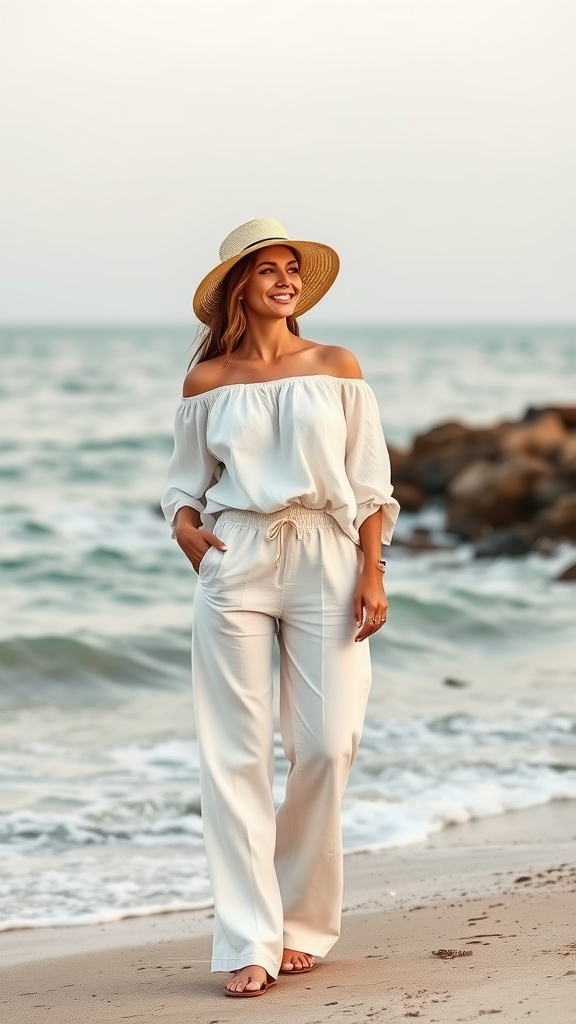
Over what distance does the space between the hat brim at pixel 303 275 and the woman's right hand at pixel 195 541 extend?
0.52m

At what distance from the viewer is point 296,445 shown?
3250mm

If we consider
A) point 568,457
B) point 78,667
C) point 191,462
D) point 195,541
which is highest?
point 191,462

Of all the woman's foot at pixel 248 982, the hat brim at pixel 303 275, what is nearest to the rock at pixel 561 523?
the hat brim at pixel 303 275

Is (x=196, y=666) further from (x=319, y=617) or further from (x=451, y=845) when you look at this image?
(x=451, y=845)

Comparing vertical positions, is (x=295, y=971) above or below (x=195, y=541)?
below

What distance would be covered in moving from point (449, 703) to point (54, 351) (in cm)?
5475

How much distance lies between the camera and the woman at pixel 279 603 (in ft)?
10.7

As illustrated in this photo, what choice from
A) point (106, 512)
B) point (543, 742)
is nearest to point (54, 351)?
point (106, 512)

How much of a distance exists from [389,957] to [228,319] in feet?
5.28

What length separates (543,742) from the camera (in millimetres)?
6586

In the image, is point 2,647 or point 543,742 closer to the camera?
point 543,742

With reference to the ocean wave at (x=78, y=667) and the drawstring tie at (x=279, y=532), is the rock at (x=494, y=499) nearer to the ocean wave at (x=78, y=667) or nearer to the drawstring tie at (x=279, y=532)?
the ocean wave at (x=78, y=667)

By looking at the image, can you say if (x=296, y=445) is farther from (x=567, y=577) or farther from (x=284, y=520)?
(x=567, y=577)

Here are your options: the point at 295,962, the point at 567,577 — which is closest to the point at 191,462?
the point at 295,962
